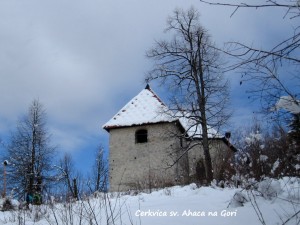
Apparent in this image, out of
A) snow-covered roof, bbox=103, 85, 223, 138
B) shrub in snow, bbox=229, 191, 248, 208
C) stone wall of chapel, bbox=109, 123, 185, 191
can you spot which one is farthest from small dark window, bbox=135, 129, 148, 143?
shrub in snow, bbox=229, 191, 248, 208

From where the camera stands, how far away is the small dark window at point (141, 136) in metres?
22.7

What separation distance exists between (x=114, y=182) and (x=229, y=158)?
495 inches

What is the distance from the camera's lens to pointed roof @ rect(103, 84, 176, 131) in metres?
22.3

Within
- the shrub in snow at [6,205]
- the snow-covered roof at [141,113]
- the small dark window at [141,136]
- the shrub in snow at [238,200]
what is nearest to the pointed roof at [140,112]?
the snow-covered roof at [141,113]

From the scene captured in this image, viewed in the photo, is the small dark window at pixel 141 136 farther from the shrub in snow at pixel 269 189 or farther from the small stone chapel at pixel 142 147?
the shrub in snow at pixel 269 189

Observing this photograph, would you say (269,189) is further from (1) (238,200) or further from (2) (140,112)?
(2) (140,112)

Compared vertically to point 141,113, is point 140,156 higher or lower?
lower

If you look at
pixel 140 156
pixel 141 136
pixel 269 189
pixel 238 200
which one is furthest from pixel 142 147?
pixel 269 189

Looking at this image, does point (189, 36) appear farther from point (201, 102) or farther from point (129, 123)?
point (129, 123)

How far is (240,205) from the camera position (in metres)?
A: 4.08

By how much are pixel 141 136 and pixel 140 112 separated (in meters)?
1.70

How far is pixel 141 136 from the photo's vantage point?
23.0m

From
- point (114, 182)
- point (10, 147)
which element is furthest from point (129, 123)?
point (10, 147)

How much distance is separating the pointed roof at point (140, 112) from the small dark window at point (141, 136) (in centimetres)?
91
